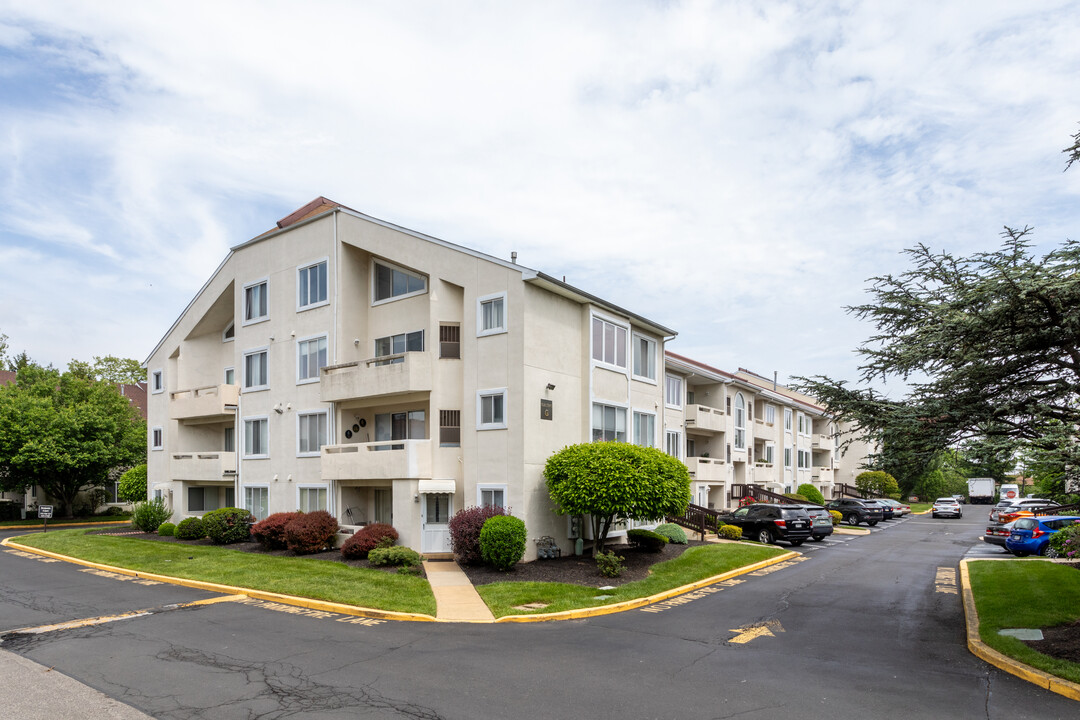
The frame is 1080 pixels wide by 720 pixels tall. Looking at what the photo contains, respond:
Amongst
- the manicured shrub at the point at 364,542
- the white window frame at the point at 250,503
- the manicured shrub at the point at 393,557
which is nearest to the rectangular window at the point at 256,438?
the white window frame at the point at 250,503

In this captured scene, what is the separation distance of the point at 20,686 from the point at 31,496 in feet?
150

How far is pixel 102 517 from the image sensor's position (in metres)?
45.4

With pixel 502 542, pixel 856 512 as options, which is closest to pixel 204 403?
pixel 502 542

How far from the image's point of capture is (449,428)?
22.9 meters

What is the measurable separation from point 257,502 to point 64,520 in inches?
899

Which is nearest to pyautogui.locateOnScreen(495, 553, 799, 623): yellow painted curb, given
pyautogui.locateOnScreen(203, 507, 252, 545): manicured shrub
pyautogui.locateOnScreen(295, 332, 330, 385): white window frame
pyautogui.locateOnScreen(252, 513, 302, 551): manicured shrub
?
pyautogui.locateOnScreen(252, 513, 302, 551): manicured shrub

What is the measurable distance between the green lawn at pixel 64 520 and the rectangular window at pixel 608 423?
112 ft

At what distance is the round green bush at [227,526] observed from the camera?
26.3 metres

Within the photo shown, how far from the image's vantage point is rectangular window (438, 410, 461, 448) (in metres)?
22.8

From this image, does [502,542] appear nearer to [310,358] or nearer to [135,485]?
[310,358]

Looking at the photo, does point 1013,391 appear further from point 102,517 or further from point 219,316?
point 102,517

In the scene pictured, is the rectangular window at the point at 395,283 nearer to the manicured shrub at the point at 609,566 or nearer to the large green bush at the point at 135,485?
the manicured shrub at the point at 609,566

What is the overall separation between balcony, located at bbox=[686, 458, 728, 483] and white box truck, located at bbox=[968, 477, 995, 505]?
5468 cm

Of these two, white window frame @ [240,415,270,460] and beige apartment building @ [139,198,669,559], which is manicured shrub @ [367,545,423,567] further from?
white window frame @ [240,415,270,460]
